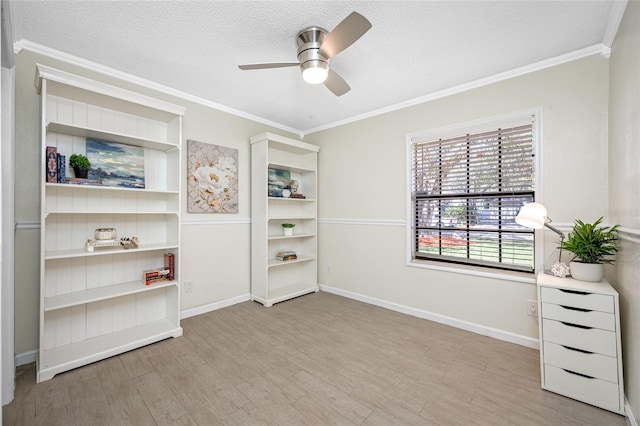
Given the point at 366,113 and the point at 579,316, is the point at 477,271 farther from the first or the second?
the point at 366,113

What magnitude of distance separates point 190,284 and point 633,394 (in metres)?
3.55

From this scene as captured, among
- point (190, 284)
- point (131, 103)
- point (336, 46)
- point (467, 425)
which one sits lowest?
point (467, 425)

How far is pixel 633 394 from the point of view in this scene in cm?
162

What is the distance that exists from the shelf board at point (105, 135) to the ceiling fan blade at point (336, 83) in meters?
1.56

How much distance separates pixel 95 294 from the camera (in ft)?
7.76

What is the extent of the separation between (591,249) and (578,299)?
381mm

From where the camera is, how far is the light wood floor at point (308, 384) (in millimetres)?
1720

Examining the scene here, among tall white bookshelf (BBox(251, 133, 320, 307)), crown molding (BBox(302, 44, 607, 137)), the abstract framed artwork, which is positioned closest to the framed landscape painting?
the abstract framed artwork

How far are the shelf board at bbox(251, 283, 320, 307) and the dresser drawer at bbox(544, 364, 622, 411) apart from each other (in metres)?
2.61

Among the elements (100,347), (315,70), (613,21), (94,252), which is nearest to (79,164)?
(94,252)

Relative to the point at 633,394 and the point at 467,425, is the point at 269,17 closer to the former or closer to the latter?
the point at 467,425

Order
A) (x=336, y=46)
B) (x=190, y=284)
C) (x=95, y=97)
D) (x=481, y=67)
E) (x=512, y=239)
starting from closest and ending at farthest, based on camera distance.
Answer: (x=336, y=46) → (x=95, y=97) → (x=481, y=67) → (x=512, y=239) → (x=190, y=284)

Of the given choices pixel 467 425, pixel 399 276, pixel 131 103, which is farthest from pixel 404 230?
pixel 131 103

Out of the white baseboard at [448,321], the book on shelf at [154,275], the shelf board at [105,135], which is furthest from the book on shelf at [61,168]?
the white baseboard at [448,321]
